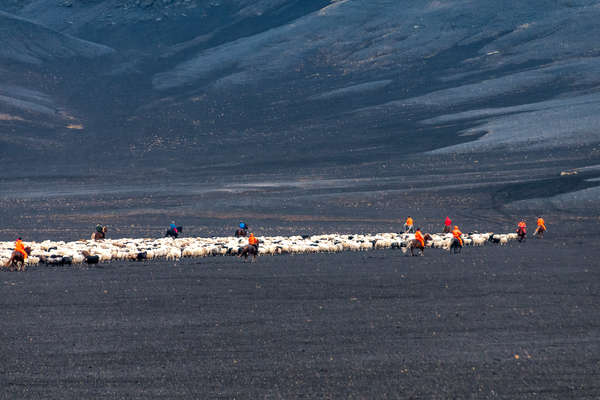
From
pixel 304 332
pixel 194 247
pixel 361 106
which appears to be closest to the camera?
pixel 304 332

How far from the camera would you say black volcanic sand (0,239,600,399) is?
15.9 m

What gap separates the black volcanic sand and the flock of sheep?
3199 millimetres

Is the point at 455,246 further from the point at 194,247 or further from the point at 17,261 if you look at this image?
the point at 17,261

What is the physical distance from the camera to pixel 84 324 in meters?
21.6

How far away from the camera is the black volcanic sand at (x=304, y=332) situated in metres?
15.9

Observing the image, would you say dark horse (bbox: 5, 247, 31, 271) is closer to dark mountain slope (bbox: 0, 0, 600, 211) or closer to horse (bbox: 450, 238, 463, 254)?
horse (bbox: 450, 238, 463, 254)

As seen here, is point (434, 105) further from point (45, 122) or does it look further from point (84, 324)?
point (84, 324)

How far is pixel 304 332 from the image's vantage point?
20.5 meters

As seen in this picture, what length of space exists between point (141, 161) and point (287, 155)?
2143 cm

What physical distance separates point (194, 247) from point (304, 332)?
18.8 m

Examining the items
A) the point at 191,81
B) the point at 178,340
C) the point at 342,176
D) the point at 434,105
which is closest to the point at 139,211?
the point at 342,176

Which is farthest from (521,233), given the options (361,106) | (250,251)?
(361,106)

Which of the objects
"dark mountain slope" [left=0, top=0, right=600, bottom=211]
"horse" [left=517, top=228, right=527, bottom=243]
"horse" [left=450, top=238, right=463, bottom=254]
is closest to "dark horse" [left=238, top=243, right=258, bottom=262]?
"horse" [left=450, top=238, right=463, bottom=254]

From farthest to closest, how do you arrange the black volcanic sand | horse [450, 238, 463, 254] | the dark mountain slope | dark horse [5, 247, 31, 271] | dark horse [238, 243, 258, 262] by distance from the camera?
the dark mountain slope < horse [450, 238, 463, 254] < dark horse [238, 243, 258, 262] < dark horse [5, 247, 31, 271] < the black volcanic sand
